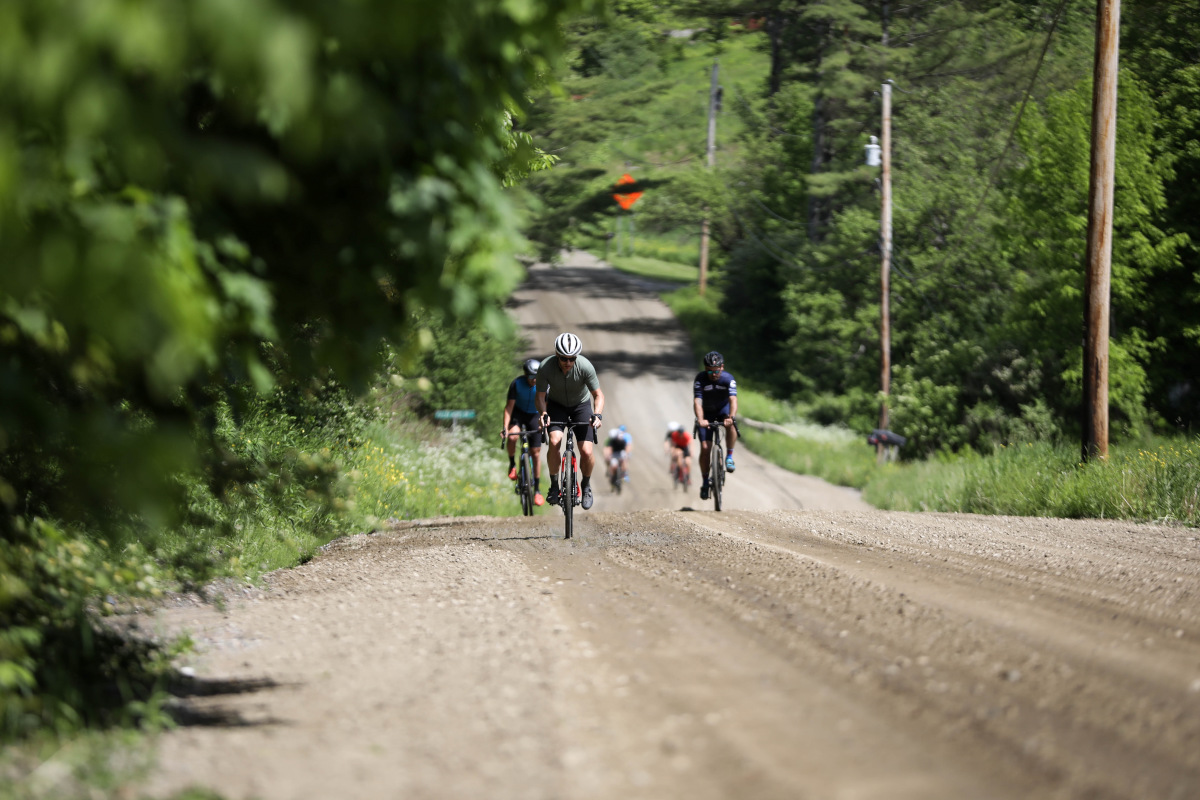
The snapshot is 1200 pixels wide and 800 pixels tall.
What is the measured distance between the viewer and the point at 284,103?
3047 millimetres

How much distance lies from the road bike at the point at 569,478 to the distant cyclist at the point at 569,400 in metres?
0.05

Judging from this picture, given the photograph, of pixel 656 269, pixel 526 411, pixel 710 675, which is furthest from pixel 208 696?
pixel 656 269

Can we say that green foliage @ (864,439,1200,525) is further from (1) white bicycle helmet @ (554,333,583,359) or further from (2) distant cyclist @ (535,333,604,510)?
(1) white bicycle helmet @ (554,333,583,359)

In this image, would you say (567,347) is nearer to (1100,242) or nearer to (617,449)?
(1100,242)

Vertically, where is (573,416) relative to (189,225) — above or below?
below

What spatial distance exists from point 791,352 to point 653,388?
5.40m

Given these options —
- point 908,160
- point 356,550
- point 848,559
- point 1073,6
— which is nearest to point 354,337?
point 848,559

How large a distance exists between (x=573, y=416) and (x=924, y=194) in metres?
26.4

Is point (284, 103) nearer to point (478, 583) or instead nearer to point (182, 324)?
point (182, 324)

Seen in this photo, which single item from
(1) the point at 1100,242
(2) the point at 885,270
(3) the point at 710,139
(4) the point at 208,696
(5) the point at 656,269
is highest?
(3) the point at 710,139

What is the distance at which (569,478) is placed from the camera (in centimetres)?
1205

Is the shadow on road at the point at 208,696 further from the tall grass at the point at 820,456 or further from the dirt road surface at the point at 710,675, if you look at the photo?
A: the tall grass at the point at 820,456

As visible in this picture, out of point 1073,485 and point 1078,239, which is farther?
point 1078,239

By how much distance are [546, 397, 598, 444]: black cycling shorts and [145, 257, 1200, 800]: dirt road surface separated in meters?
2.29
